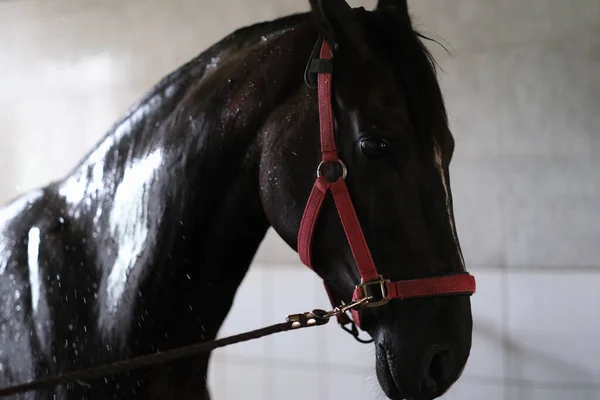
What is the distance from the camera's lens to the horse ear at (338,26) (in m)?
0.59

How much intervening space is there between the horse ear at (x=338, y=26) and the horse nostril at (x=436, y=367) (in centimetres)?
34

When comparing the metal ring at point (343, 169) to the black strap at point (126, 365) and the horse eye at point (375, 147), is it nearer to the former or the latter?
the horse eye at point (375, 147)

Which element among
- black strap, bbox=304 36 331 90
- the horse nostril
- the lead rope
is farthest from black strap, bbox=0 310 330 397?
black strap, bbox=304 36 331 90

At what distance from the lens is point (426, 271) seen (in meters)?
0.55

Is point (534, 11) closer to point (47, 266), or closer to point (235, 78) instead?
point (235, 78)

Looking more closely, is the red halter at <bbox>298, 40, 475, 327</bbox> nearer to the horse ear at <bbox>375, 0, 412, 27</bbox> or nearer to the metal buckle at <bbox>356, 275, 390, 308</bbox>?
the metal buckle at <bbox>356, 275, 390, 308</bbox>

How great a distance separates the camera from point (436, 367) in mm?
555

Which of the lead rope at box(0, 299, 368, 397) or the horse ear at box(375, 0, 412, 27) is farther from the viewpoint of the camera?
the horse ear at box(375, 0, 412, 27)

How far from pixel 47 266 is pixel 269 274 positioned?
84 cm

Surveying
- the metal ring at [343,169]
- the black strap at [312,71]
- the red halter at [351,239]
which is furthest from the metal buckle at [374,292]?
the black strap at [312,71]

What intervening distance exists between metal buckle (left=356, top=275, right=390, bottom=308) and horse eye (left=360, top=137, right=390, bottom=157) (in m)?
0.13

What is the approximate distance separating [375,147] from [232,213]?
19 centimetres

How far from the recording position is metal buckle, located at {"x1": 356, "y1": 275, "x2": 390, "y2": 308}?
21.6 inches

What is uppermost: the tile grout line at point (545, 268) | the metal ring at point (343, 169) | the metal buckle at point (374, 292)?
the metal ring at point (343, 169)
